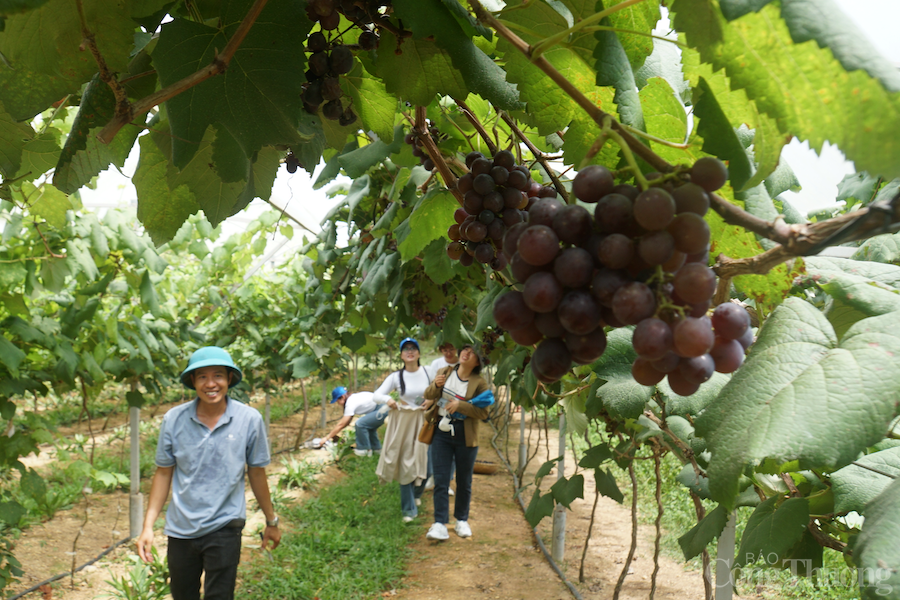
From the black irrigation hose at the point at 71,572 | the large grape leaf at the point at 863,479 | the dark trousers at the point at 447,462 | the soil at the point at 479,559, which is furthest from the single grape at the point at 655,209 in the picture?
the dark trousers at the point at 447,462

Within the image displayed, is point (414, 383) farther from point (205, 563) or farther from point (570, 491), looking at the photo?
point (570, 491)

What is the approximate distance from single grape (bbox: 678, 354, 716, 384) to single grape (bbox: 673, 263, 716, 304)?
0.06 meters

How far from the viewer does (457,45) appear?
765mm

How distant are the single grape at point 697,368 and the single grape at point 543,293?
4.9 inches

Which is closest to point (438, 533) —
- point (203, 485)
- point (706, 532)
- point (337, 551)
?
point (337, 551)

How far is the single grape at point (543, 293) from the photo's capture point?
0.50 m

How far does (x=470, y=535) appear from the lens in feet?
21.9

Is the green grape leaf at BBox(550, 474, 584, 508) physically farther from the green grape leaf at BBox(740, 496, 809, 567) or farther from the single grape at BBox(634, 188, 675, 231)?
the single grape at BBox(634, 188, 675, 231)

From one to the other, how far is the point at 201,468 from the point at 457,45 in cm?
362

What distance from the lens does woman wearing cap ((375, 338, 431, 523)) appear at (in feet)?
24.4

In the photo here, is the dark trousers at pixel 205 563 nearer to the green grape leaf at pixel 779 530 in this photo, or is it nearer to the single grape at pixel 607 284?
the green grape leaf at pixel 779 530

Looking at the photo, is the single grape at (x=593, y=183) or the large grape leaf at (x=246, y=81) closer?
the single grape at (x=593, y=183)

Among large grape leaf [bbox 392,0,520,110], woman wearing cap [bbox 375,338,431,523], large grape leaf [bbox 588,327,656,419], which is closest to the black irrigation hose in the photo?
woman wearing cap [bbox 375,338,431,523]

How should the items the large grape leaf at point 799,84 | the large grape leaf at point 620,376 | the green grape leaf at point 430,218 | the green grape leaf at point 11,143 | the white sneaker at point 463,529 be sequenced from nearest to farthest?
1. the large grape leaf at point 799,84
2. the green grape leaf at point 11,143
3. the large grape leaf at point 620,376
4. the green grape leaf at point 430,218
5. the white sneaker at point 463,529
